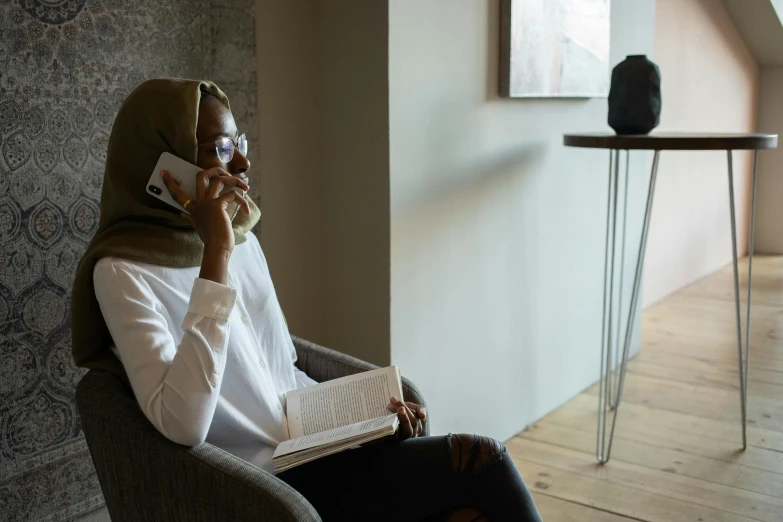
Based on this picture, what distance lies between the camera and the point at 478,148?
2.52 meters

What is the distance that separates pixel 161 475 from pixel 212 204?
457mm

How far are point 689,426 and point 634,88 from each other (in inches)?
48.5

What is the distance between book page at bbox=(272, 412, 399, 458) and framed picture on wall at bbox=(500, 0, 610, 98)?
4.71 ft

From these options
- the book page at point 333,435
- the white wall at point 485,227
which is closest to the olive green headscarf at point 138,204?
the book page at point 333,435

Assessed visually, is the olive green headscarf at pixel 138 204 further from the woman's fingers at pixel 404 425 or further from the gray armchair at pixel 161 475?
the woman's fingers at pixel 404 425

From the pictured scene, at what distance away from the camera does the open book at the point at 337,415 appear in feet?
4.50

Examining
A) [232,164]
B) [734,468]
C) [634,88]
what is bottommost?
[734,468]

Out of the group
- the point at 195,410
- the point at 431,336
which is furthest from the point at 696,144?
the point at 195,410

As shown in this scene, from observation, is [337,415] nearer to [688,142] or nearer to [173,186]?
[173,186]

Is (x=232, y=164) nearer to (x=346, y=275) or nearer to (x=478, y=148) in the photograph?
(x=346, y=275)

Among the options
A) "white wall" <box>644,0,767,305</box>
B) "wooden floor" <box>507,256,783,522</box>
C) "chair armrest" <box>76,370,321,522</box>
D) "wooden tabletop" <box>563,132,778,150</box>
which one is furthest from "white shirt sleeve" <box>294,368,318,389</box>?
"white wall" <box>644,0,767,305</box>

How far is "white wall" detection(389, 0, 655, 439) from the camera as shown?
7.39ft

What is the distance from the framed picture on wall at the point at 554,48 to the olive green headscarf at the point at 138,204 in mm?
1339

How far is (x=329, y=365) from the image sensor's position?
5.82 ft
